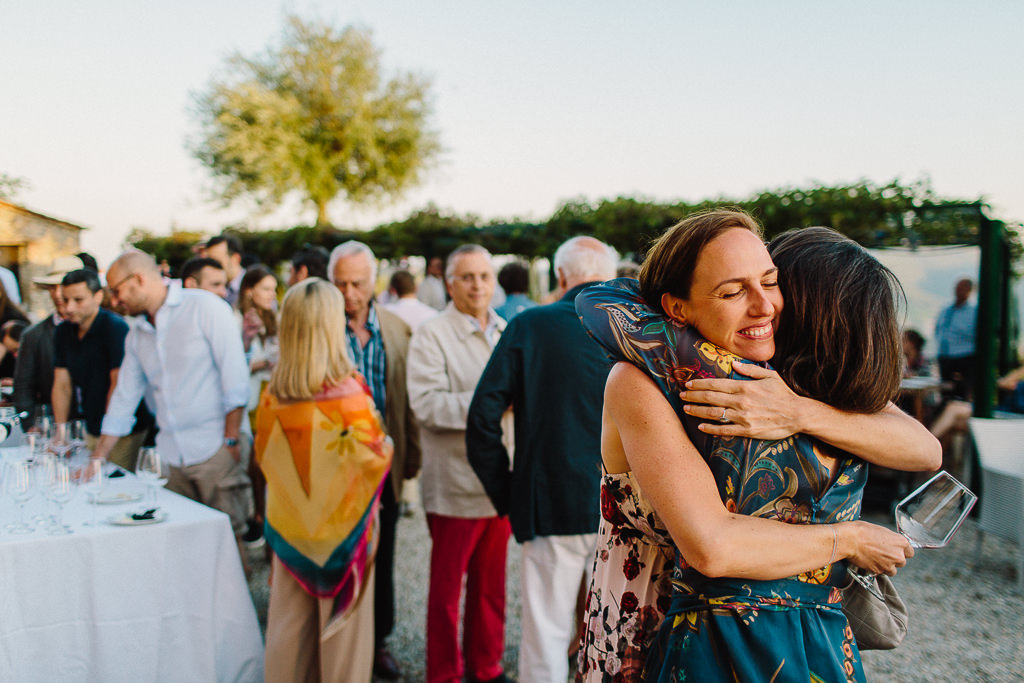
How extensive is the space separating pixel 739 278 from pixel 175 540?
97.8 inches

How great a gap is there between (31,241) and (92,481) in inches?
172

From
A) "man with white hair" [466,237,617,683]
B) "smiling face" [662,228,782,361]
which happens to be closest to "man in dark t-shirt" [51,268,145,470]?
"man with white hair" [466,237,617,683]

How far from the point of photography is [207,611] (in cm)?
282

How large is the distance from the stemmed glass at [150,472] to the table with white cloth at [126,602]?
0.08 m

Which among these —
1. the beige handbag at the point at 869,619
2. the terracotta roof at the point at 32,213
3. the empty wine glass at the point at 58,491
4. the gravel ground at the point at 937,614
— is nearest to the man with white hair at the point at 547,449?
the gravel ground at the point at 937,614

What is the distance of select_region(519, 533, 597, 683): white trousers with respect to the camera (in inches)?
118

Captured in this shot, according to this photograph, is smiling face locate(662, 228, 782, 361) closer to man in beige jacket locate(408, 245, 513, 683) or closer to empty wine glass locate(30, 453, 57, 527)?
man in beige jacket locate(408, 245, 513, 683)

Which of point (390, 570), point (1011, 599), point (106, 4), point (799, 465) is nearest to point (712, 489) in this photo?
point (799, 465)

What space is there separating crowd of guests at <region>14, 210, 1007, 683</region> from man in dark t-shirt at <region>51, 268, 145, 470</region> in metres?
0.02

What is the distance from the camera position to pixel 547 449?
2951 mm

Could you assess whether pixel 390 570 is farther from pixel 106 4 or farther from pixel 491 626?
pixel 106 4

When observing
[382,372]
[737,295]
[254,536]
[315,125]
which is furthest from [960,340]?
[315,125]

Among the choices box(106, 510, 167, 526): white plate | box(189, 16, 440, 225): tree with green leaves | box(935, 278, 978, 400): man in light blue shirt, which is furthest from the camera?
box(189, 16, 440, 225): tree with green leaves

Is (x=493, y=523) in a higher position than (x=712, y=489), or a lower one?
lower
